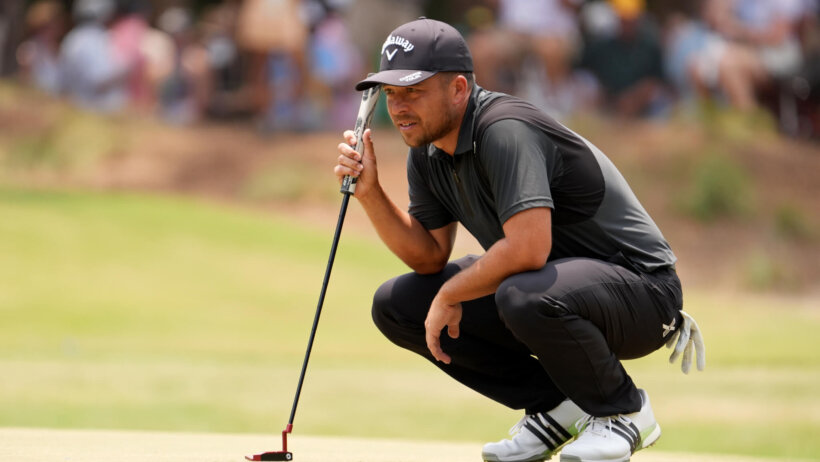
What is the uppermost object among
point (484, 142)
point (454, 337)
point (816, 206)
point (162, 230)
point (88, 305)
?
point (816, 206)

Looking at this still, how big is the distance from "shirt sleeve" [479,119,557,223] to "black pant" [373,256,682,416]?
0.19m

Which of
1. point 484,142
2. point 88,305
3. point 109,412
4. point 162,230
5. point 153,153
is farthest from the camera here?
point 153,153

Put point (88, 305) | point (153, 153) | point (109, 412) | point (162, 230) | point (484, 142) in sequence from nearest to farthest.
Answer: point (484, 142) < point (109, 412) < point (88, 305) < point (162, 230) < point (153, 153)

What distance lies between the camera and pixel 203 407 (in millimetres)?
6012

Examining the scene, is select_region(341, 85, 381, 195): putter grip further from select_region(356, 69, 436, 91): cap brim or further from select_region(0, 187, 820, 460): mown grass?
select_region(0, 187, 820, 460): mown grass

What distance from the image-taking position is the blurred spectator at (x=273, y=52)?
53.3 ft

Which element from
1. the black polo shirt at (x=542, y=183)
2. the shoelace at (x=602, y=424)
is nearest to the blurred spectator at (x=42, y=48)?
the black polo shirt at (x=542, y=183)

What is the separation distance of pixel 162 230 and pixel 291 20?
15.3 feet

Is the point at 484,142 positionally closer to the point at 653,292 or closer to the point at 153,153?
the point at 653,292

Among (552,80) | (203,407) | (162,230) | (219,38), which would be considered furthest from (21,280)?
(552,80)

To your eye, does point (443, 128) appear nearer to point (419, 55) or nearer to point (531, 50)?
point (419, 55)

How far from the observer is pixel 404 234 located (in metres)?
3.06

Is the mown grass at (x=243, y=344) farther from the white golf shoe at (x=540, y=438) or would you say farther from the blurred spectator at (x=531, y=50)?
the blurred spectator at (x=531, y=50)

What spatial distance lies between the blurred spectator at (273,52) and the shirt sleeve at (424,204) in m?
13.3
